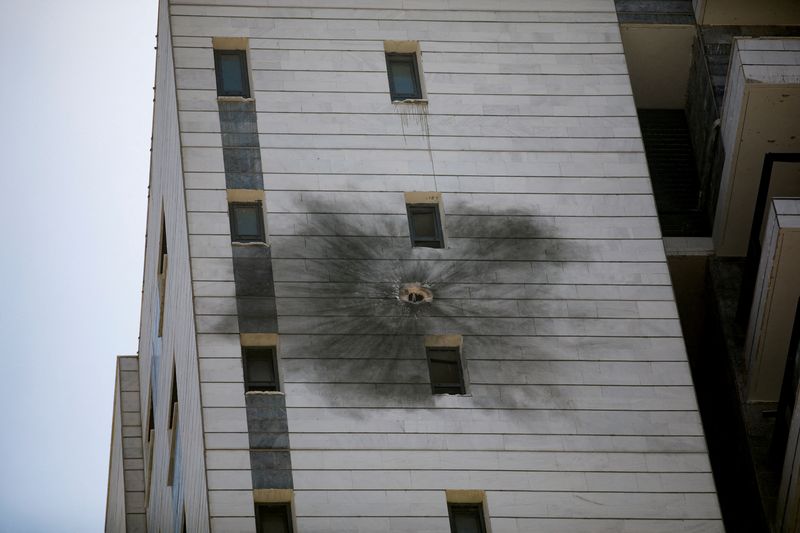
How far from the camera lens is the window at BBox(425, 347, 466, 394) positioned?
4409 centimetres

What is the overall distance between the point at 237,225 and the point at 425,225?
4669 millimetres

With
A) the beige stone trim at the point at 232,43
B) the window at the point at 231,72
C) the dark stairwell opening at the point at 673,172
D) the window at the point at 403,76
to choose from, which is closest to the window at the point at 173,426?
the window at the point at 231,72

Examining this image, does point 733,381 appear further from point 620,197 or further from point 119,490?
point 119,490

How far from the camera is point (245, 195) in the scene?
4628 cm

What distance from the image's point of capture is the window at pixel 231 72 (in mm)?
48250

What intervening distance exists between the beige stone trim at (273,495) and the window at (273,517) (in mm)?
138

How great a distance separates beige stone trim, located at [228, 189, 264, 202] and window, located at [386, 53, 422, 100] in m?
4.81

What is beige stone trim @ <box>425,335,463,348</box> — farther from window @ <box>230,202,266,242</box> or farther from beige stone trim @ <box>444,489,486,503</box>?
window @ <box>230,202,266,242</box>

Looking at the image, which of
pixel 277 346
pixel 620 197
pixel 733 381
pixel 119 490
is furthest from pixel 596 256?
pixel 119 490

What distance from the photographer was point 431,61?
162 feet

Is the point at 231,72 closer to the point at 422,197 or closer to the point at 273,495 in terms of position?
the point at 422,197

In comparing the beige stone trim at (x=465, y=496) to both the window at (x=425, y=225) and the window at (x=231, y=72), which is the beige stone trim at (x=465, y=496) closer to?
the window at (x=425, y=225)

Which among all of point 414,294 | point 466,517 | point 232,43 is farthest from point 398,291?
point 232,43

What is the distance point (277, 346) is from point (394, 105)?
26.2 feet
